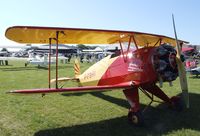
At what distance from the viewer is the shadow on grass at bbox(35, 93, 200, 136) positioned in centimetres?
599

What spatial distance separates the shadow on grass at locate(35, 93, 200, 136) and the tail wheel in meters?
0.12

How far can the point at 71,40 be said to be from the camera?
27.9ft

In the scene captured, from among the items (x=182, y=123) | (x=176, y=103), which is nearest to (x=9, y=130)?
(x=182, y=123)

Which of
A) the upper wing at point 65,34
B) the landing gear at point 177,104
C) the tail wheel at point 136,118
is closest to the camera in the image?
the tail wheel at point 136,118

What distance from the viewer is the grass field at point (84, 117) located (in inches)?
239

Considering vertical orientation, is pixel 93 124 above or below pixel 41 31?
below

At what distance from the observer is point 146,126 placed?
649cm

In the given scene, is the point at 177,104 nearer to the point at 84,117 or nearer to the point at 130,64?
the point at 130,64

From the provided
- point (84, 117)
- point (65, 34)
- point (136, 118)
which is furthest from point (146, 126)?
point (65, 34)

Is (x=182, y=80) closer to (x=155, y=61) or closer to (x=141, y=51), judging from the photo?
(x=155, y=61)

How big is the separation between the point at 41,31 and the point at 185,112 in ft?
15.2

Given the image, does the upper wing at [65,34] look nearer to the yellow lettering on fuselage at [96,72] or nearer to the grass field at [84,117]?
the yellow lettering on fuselage at [96,72]

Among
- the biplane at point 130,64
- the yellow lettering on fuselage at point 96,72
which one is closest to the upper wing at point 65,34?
the biplane at point 130,64

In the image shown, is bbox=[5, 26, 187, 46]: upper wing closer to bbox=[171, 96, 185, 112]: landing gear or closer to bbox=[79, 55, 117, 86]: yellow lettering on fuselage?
bbox=[79, 55, 117, 86]: yellow lettering on fuselage
